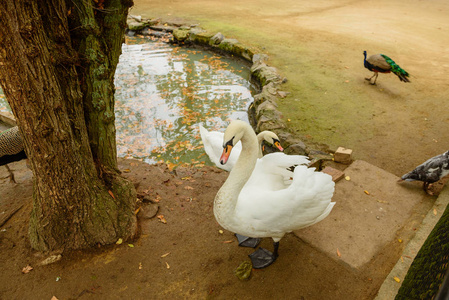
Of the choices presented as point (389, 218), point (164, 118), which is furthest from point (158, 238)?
point (164, 118)

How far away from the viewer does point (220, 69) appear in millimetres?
9375

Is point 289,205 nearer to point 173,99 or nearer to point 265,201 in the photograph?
point 265,201

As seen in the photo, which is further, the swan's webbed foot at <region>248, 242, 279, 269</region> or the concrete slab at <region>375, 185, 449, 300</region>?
the swan's webbed foot at <region>248, 242, 279, 269</region>

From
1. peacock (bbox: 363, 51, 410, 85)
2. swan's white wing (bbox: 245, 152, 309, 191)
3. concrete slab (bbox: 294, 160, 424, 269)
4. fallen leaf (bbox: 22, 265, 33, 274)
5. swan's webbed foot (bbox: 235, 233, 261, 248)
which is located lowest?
swan's webbed foot (bbox: 235, 233, 261, 248)

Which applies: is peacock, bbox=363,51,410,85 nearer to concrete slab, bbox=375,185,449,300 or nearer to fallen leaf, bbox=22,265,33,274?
concrete slab, bbox=375,185,449,300

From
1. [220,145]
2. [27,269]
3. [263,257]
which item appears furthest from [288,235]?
[27,269]

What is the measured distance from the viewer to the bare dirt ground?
271 cm

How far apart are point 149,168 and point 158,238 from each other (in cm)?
163

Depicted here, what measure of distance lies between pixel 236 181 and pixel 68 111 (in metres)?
1.62

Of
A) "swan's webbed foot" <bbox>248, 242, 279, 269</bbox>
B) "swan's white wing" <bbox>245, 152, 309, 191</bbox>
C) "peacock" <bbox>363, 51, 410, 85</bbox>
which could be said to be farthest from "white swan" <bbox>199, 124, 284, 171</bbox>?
"peacock" <bbox>363, 51, 410, 85</bbox>

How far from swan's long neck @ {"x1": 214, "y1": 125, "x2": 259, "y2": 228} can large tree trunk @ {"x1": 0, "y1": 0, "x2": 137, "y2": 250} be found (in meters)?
1.15

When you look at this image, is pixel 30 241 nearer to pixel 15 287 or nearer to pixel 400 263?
pixel 15 287

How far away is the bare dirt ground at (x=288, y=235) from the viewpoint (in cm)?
271

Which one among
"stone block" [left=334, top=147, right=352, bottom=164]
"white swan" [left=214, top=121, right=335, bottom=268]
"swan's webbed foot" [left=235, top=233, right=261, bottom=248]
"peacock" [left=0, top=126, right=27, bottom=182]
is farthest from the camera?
"stone block" [left=334, top=147, right=352, bottom=164]
